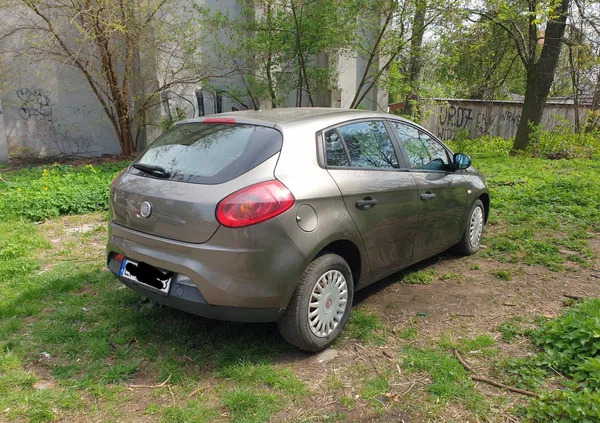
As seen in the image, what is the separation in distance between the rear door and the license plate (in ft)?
0.84

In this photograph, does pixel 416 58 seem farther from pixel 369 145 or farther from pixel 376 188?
pixel 376 188

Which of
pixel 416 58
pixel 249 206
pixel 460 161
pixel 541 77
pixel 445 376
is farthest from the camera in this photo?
pixel 541 77

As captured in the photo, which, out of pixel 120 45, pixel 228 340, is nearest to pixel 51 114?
pixel 120 45

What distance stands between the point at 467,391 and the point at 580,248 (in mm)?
3400

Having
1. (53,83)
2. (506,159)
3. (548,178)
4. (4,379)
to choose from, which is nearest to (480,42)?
(506,159)

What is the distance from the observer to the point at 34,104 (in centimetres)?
1185

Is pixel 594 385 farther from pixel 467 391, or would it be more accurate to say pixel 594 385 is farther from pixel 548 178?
pixel 548 178

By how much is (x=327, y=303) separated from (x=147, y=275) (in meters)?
1.23

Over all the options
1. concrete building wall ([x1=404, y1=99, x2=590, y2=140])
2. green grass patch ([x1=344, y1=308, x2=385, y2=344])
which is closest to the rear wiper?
green grass patch ([x1=344, y1=308, x2=385, y2=344])

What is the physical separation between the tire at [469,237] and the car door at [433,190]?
0.20 metres

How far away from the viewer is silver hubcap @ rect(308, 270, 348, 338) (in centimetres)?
318

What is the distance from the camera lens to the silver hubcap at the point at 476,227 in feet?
17.0

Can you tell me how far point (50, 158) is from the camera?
1220 cm

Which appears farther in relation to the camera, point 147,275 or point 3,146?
point 3,146
